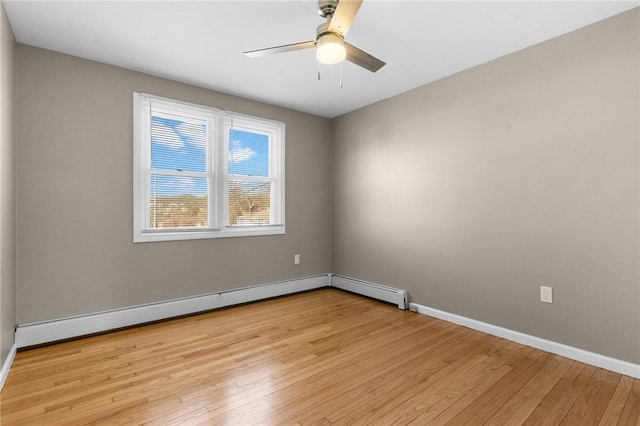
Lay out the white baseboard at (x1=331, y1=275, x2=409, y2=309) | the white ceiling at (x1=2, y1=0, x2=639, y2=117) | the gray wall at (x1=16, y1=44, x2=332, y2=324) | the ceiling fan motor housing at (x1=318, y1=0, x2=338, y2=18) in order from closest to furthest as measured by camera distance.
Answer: the ceiling fan motor housing at (x1=318, y1=0, x2=338, y2=18), the white ceiling at (x1=2, y1=0, x2=639, y2=117), the gray wall at (x1=16, y1=44, x2=332, y2=324), the white baseboard at (x1=331, y1=275, x2=409, y2=309)

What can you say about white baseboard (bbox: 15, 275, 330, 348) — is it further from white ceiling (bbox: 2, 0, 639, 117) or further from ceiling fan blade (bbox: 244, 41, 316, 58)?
ceiling fan blade (bbox: 244, 41, 316, 58)

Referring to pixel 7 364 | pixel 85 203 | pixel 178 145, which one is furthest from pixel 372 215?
pixel 7 364

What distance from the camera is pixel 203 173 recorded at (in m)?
3.50

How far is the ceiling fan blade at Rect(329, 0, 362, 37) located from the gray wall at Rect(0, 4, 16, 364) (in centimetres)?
215

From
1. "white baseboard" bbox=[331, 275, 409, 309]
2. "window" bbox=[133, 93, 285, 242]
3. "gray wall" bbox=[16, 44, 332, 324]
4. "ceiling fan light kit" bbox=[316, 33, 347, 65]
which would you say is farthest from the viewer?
"white baseboard" bbox=[331, 275, 409, 309]

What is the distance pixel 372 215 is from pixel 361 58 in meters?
2.20

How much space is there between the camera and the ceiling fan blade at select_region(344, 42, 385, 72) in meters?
2.04

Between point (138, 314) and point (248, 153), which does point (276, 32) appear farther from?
point (138, 314)

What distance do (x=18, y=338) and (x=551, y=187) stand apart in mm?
4410

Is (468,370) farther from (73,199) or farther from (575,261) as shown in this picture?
(73,199)

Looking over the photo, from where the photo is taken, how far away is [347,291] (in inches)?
170

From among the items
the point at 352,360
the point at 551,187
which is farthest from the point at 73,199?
the point at 551,187

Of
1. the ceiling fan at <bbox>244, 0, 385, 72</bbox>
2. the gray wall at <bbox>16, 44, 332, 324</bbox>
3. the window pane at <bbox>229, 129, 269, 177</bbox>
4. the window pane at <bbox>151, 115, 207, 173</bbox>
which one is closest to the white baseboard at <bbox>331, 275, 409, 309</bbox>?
the gray wall at <bbox>16, 44, 332, 324</bbox>

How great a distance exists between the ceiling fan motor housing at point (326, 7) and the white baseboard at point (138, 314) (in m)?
2.94
